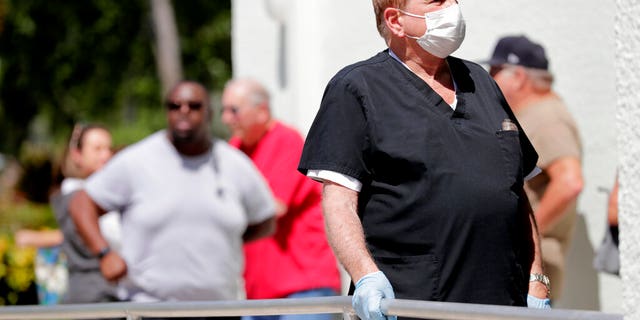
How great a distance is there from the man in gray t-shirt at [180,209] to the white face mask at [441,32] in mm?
2666

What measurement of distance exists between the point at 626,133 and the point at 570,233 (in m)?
3.54

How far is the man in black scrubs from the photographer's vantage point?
3375 millimetres

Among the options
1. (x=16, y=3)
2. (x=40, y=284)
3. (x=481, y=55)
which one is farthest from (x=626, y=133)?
(x=16, y=3)

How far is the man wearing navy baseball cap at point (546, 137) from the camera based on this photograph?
6.03 metres

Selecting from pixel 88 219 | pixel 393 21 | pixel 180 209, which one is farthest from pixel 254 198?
pixel 393 21

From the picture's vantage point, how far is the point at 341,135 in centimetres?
341

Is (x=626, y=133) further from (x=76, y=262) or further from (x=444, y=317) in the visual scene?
(x=76, y=262)

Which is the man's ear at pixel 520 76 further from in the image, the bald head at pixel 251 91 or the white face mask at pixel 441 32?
the white face mask at pixel 441 32

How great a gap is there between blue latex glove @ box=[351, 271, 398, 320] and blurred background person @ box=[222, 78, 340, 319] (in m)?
3.21

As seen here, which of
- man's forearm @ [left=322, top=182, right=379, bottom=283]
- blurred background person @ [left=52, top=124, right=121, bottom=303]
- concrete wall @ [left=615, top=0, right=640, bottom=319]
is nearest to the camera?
concrete wall @ [left=615, top=0, right=640, bottom=319]

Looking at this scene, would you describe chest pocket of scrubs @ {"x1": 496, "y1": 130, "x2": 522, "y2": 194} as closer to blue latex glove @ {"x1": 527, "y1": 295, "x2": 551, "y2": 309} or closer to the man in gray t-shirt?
blue latex glove @ {"x1": 527, "y1": 295, "x2": 551, "y2": 309}

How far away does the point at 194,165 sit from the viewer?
6.19 m

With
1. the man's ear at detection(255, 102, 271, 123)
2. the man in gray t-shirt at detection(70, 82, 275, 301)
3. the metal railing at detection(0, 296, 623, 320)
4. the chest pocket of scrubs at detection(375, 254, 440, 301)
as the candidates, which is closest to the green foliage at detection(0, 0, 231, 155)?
the man's ear at detection(255, 102, 271, 123)

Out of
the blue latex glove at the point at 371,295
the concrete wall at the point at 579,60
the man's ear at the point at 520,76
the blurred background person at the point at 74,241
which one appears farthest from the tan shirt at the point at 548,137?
the blue latex glove at the point at 371,295
